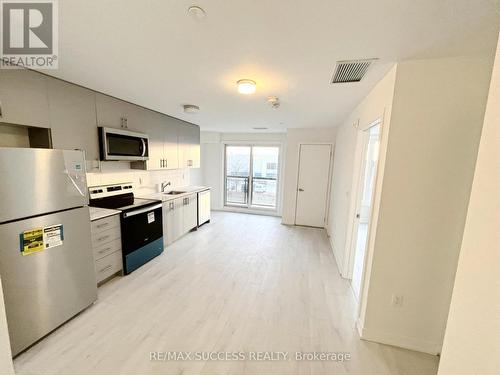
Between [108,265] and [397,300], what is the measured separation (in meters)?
3.18

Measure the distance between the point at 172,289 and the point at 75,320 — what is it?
3.05 ft

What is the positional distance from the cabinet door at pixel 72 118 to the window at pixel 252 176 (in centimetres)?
396

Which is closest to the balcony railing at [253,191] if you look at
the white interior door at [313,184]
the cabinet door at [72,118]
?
the white interior door at [313,184]

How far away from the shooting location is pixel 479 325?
2.14ft

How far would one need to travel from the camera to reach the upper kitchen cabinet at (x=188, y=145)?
433 cm

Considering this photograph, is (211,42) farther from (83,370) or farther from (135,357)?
(83,370)

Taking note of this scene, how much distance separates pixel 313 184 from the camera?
500 cm

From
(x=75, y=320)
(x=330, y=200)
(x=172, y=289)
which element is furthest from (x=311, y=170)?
(x=75, y=320)

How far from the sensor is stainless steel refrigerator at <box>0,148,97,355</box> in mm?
1522

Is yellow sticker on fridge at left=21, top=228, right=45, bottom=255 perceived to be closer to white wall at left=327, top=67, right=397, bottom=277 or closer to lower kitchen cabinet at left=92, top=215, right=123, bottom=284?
lower kitchen cabinet at left=92, top=215, right=123, bottom=284

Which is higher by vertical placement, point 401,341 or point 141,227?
point 141,227

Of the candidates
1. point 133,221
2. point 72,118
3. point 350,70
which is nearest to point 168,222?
point 133,221

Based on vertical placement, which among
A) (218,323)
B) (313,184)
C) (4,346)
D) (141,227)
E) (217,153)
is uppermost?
(217,153)

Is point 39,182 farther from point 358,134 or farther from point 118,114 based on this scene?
point 358,134
